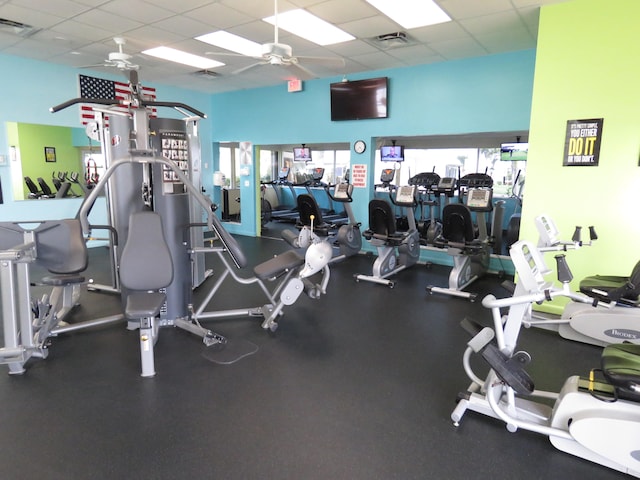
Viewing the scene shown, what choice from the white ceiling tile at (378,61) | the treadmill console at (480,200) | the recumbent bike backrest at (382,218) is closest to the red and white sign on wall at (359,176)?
the recumbent bike backrest at (382,218)

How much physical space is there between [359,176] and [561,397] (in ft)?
17.2

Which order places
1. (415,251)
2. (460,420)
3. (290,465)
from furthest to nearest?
(415,251), (460,420), (290,465)

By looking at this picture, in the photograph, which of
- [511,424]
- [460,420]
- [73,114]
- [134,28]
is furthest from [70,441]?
[73,114]

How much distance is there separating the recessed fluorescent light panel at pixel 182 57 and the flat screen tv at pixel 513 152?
5.87 meters

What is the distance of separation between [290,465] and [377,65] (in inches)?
227

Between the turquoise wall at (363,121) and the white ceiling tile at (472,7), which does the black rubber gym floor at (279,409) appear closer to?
the white ceiling tile at (472,7)

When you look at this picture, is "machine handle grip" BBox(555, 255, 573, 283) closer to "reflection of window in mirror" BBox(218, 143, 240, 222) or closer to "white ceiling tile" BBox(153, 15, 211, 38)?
"white ceiling tile" BBox(153, 15, 211, 38)

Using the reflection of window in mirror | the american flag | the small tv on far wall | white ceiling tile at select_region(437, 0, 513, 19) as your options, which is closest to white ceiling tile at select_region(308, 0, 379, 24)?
white ceiling tile at select_region(437, 0, 513, 19)

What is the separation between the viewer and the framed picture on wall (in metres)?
7.35

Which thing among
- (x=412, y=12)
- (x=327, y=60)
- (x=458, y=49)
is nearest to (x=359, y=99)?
(x=458, y=49)

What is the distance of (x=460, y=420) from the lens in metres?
2.47

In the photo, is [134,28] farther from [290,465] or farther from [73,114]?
[290,465]

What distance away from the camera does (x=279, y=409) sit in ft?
8.45

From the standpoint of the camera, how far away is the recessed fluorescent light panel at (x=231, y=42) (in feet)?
16.5
